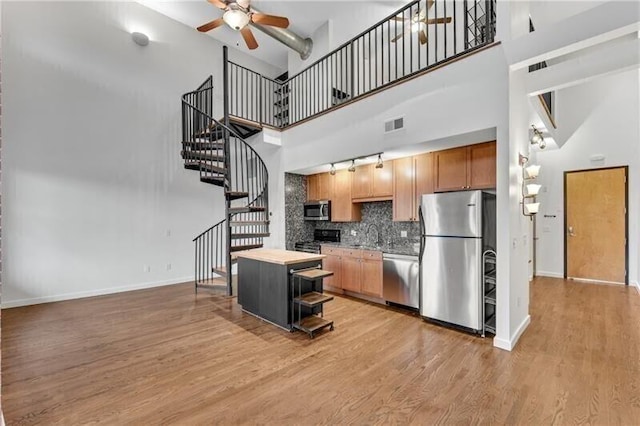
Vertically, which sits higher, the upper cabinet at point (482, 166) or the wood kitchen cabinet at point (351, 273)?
the upper cabinet at point (482, 166)

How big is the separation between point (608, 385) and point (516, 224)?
154 cm

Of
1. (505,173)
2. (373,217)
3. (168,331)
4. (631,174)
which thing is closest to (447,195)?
(505,173)

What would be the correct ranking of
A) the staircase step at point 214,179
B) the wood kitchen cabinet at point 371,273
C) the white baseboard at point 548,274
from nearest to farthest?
the wood kitchen cabinet at point 371,273 < the staircase step at point 214,179 < the white baseboard at point 548,274

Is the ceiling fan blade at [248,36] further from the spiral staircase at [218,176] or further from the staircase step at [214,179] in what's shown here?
the staircase step at [214,179]

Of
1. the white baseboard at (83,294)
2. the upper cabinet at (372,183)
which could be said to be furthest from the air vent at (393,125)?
the white baseboard at (83,294)

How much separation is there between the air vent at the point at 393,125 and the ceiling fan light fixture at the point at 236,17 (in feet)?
8.01

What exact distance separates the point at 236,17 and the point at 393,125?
2597mm

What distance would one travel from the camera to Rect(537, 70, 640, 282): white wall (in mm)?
5438

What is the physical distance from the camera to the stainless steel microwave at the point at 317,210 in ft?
18.5

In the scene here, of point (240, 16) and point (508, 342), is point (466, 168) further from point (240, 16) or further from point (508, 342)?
point (240, 16)

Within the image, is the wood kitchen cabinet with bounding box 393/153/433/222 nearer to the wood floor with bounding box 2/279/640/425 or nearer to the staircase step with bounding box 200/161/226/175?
the wood floor with bounding box 2/279/640/425

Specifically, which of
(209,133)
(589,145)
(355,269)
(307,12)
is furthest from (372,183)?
(589,145)

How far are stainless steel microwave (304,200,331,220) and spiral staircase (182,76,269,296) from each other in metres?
0.94

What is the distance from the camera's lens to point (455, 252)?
342 centimetres
